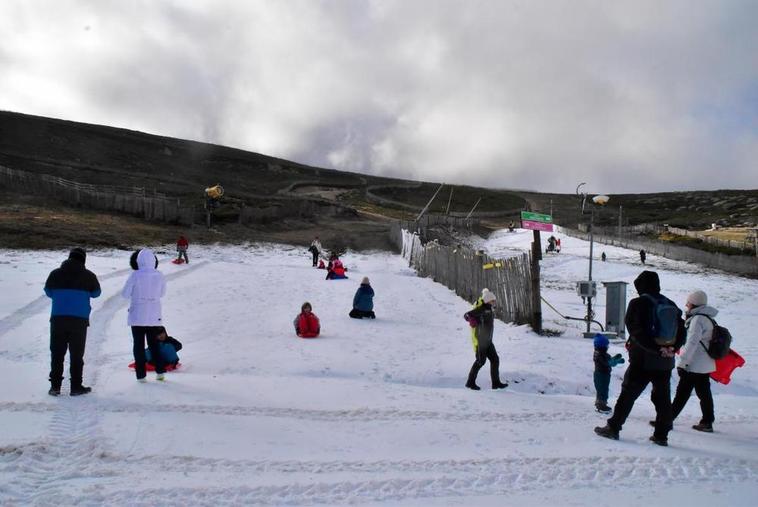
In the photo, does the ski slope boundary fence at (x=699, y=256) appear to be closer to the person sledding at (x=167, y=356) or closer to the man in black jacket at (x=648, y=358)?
the man in black jacket at (x=648, y=358)

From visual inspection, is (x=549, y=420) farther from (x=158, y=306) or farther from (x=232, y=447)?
(x=158, y=306)

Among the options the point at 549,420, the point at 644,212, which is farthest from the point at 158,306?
the point at 644,212

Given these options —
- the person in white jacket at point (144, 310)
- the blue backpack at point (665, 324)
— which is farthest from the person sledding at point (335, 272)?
the blue backpack at point (665, 324)

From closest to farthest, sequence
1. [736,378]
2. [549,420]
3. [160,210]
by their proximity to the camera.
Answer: [549,420] → [736,378] → [160,210]

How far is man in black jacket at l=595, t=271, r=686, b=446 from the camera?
494 cm

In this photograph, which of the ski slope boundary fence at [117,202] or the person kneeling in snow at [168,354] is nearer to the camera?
Result: the person kneeling in snow at [168,354]

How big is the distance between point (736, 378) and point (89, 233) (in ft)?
80.7

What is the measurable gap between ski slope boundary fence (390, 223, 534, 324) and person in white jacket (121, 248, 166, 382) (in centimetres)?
701

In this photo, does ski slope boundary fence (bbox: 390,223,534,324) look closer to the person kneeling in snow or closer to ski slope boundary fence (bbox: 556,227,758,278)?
the person kneeling in snow

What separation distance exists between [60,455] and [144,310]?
2.36 m

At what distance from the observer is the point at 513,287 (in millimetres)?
11703

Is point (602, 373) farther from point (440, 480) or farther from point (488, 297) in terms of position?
point (440, 480)

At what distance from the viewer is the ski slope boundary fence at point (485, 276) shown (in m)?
11.3

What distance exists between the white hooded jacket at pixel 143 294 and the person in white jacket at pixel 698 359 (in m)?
5.67
